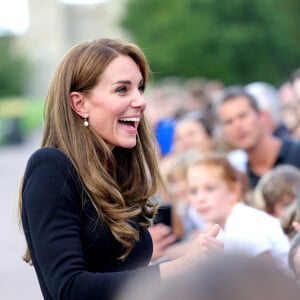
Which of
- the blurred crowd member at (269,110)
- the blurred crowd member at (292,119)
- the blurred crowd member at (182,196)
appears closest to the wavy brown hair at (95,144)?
the blurred crowd member at (182,196)

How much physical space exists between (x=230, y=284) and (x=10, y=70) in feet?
291

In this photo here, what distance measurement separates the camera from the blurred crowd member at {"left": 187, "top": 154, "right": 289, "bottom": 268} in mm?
4438

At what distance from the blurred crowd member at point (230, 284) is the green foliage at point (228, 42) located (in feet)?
107

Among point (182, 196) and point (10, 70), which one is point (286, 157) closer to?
point (182, 196)

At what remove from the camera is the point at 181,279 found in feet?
4.80

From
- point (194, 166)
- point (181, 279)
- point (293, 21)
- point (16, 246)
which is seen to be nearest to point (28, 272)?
point (16, 246)

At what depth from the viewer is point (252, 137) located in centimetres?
704

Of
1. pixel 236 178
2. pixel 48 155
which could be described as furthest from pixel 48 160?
pixel 236 178

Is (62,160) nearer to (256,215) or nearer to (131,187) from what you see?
(131,187)

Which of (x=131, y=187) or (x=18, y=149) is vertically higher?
(x=18, y=149)

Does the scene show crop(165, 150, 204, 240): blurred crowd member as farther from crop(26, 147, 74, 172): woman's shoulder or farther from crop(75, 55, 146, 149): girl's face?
crop(26, 147, 74, 172): woman's shoulder

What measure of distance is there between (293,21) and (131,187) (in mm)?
40355

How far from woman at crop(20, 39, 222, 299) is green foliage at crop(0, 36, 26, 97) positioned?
275 feet

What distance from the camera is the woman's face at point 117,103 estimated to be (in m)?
2.93
